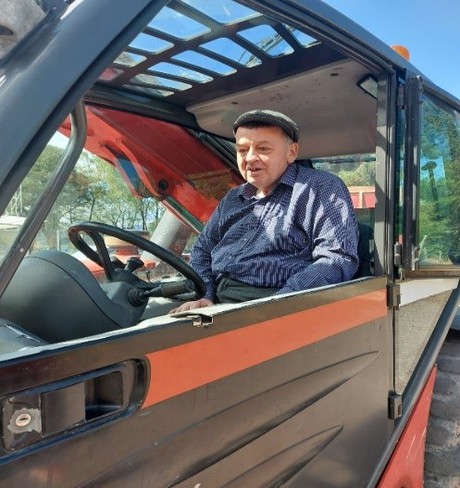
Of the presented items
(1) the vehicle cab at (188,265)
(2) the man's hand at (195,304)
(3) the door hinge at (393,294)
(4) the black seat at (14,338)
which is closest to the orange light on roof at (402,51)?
(1) the vehicle cab at (188,265)

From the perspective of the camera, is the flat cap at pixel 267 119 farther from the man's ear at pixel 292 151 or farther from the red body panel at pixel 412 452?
the red body panel at pixel 412 452

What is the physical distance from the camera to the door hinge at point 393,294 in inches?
63.0

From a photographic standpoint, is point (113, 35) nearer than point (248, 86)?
Yes

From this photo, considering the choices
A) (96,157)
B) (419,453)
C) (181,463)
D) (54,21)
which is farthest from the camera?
(96,157)

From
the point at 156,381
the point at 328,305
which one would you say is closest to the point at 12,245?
the point at 156,381

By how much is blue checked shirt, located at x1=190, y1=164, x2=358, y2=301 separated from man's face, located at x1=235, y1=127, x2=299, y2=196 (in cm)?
5

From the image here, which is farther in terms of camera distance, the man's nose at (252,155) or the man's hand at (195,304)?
the man's nose at (252,155)

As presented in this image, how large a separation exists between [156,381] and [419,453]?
4.29 ft

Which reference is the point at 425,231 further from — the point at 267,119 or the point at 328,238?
the point at 267,119

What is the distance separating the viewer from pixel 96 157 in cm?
202

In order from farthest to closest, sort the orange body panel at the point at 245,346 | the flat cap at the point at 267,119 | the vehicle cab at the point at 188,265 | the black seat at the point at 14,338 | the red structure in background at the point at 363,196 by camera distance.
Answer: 1. the flat cap at the point at 267,119
2. the red structure in background at the point at 363,196
3. the black seat at the point at 14,338
4. the orange body panel at the point at 245,346
5. the vehicle cab at the point at 188,265

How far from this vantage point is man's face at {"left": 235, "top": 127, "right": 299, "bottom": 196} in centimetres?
190

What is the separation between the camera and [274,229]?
1.77 meters

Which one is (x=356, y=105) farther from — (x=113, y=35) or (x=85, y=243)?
(x=113, y=35)
